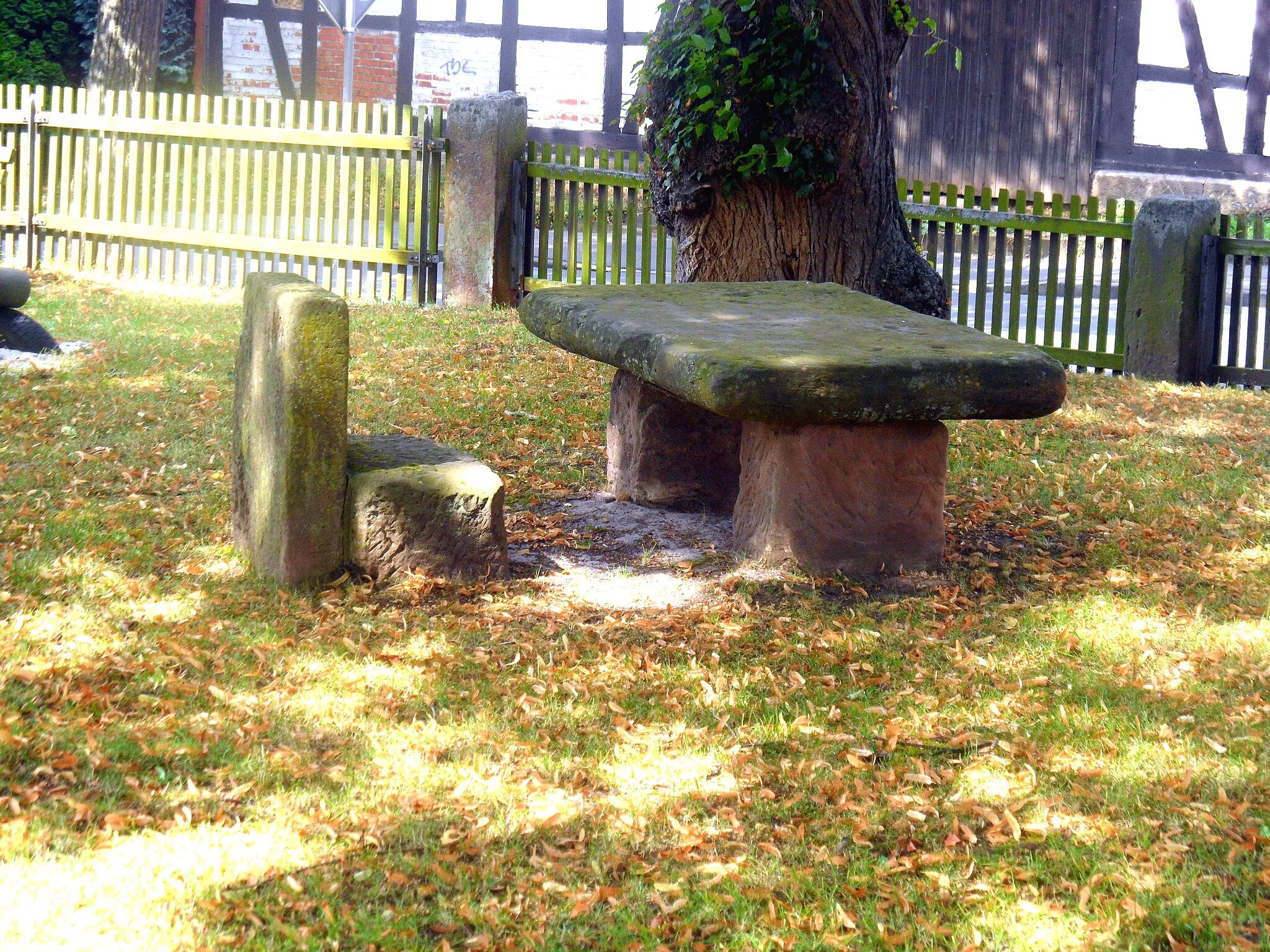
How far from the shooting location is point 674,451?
18.6 ft

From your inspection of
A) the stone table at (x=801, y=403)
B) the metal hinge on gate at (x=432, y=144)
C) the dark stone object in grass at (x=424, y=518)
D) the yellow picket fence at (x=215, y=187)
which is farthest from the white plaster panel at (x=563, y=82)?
the dark stone object in grass at (x=424, y=518)

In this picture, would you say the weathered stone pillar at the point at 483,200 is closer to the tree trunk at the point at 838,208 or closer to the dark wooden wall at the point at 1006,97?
the tree trunk at the point at 838,208

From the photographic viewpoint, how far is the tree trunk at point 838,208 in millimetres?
6992

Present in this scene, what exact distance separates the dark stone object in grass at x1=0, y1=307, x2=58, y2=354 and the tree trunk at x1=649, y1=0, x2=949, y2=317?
11.8 feet

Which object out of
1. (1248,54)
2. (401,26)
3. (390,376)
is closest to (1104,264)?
(390,376)

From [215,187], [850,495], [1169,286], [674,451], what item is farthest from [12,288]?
[1169,286]

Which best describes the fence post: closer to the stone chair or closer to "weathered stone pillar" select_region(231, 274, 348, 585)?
the stone chair

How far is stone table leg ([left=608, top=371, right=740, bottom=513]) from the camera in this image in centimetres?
564

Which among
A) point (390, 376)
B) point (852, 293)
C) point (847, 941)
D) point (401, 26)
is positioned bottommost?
point (847, 941)

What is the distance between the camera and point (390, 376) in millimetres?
7766

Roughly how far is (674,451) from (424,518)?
1.41 m

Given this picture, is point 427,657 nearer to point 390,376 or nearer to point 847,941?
point 847,941

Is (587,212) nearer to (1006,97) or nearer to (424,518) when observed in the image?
(424,518)

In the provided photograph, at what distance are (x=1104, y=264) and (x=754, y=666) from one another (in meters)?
5.54
